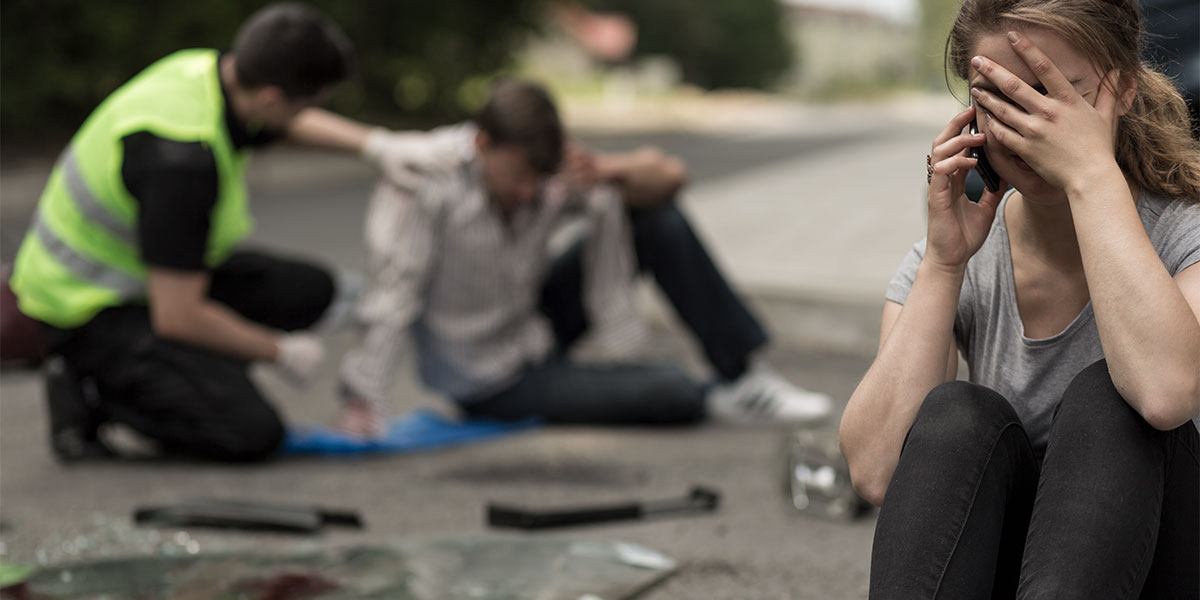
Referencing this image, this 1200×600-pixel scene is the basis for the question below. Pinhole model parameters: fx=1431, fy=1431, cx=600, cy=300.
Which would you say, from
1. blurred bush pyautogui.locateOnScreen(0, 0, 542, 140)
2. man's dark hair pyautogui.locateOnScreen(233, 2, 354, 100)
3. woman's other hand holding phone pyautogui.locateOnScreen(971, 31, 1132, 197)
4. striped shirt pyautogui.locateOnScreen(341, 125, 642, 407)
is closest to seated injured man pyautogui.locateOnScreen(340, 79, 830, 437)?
striped shirt pyautogui.locateOnScreen(341, 125, 642, 407)

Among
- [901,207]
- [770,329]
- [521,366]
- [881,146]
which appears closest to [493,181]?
[521,366]

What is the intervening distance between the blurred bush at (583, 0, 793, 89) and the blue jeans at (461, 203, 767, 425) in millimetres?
31308

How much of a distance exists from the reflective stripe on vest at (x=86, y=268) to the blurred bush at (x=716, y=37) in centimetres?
3191

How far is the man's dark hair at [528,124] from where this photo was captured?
13.0ft

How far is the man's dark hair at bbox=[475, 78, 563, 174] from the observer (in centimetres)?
396

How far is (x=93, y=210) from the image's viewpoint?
3803mm

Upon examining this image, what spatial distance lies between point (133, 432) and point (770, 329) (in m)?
2.86

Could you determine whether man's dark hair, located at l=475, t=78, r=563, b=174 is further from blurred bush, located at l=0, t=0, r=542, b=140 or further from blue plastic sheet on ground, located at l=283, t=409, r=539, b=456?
blurred bush, located at l=0, t=0, r=542, b=140

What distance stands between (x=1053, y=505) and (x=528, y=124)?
90.6 inches

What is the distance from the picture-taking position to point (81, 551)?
3.20 meters

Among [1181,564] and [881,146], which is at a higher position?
[1181,564]

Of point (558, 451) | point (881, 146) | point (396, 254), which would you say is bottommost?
point (881, 146)

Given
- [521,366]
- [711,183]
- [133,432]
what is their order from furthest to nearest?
1. [711,183]
2. [521,366]
3. [133,432]

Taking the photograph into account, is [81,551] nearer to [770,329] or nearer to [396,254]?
[396,254]
